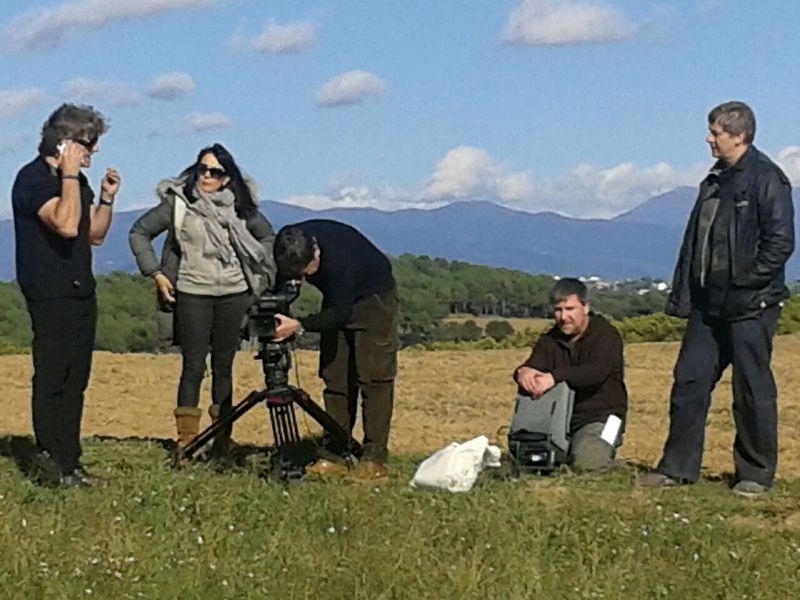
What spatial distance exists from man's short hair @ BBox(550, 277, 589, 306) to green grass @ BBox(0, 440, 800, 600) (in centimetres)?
126

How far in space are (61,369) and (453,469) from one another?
2003mm

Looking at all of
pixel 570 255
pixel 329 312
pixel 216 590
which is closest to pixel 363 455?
pixel 329 312

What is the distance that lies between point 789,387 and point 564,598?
9963mm

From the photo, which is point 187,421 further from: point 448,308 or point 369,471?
point 448,308

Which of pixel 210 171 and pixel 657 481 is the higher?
pixel 210 171

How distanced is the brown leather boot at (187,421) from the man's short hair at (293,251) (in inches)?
53.8

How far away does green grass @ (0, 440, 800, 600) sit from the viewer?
212 inches

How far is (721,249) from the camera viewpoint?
768 cm

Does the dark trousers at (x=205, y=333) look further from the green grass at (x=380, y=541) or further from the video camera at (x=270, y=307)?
the green grass at (x=380, y=541)

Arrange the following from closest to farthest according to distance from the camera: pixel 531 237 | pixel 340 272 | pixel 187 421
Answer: pixel 340 272, pixel 187 421, pixel 531 237

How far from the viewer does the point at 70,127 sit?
728 cm

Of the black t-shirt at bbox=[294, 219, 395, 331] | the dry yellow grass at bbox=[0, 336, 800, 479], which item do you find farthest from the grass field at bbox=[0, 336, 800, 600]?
the dry yellow grass at bbox=[0, 336, 800, 479]

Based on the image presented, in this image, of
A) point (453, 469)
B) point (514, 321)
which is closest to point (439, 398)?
point (453, 469)

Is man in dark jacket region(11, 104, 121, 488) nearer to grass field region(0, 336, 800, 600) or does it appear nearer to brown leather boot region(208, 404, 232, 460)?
grass field region(0, 336, 800, 600)
